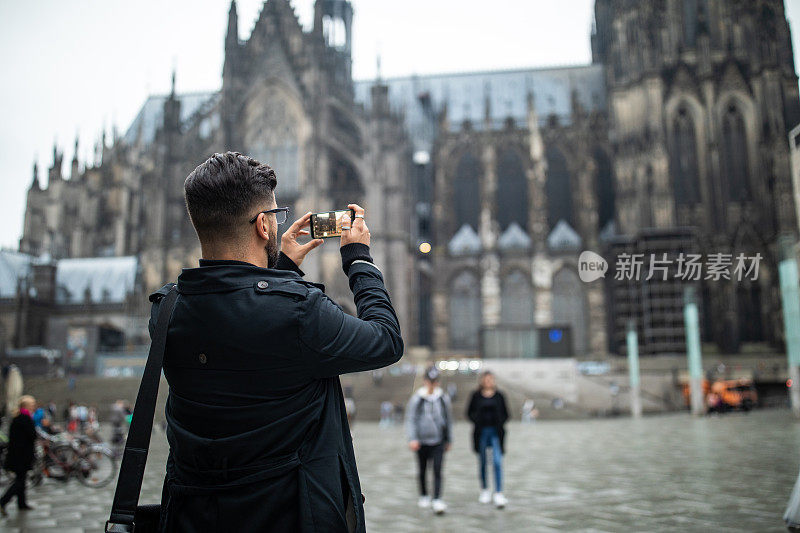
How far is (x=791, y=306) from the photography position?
1303 cm

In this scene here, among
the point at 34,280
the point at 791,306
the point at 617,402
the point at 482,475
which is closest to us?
the point at 482,475

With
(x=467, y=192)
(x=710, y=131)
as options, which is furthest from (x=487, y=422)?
(x=467, y=192)

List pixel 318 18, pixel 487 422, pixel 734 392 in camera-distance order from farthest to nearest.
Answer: pixel 318 18 < pixel 734 392 < pixel 487 422

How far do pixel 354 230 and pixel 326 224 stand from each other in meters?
0.07

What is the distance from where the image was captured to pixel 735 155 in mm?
34875

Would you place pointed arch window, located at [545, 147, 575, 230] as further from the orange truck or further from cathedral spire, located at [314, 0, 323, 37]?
cathedral spire, located at [314, 0, 323, 37]

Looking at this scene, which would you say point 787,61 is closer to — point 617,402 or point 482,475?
point 617,402

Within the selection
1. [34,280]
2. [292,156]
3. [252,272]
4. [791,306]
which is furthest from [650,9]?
[252,272]

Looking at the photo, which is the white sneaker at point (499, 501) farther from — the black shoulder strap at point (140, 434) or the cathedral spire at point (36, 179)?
the cathedral spire at point (36, 179)

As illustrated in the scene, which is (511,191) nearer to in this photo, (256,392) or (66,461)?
(66,461)

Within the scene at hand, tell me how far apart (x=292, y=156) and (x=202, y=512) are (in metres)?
34.5

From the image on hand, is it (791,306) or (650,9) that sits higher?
(650,9)

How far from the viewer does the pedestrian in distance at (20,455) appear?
23.5 feet

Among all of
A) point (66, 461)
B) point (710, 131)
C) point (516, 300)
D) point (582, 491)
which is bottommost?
point (582, 491)
